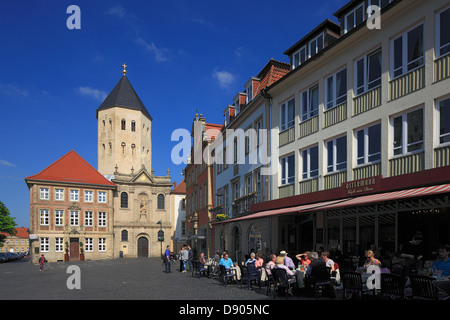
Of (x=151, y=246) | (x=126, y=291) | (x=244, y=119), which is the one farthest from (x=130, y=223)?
(x=126, y=291)

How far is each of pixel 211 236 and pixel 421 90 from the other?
25367mm

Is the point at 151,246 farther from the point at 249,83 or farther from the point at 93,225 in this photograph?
the point at 249,83

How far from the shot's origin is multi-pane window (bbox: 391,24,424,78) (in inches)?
510

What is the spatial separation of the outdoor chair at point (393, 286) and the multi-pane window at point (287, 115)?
39.8 feet

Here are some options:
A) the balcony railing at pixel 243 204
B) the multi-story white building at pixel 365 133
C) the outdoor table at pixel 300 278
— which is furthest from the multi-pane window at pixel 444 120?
the balcony railing at pixel 243 204

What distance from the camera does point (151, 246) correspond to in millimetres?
62469

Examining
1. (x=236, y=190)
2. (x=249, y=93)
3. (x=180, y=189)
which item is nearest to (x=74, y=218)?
(x=180, y=189)

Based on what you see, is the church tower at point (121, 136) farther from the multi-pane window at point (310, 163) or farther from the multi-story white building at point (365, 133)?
the multi-pane window at point (310, 163)

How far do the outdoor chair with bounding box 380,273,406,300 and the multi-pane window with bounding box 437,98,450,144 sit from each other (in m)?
5.04

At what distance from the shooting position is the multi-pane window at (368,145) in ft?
48.0

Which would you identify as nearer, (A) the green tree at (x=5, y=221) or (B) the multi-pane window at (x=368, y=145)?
(B) the multi-pane window at (x=368, y=145)

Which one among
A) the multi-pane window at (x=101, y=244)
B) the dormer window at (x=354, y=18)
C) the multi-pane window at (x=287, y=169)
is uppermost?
the dormer window at (x=354, y=18)

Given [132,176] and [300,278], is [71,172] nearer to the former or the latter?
[132,176]

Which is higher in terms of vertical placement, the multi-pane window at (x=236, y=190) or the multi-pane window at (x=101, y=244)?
the multi-pane window at (x=236, y=190)
